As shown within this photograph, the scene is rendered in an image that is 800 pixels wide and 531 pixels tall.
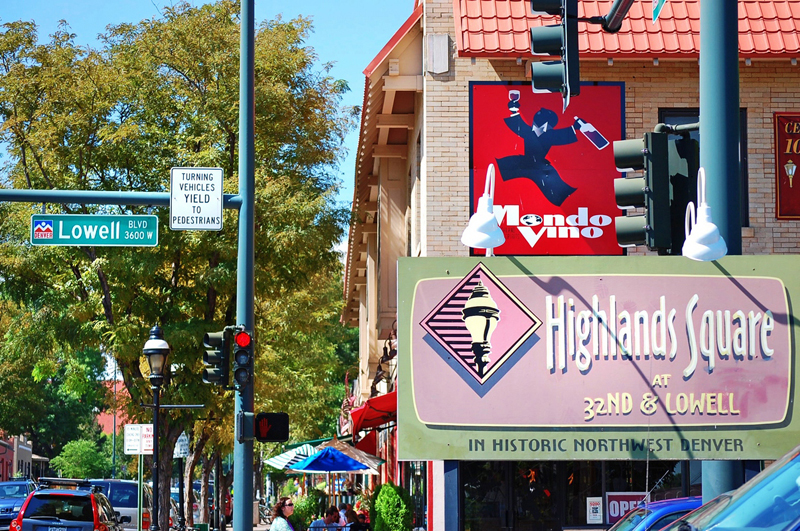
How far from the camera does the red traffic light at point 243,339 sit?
13.6 metres

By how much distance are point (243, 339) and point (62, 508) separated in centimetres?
905

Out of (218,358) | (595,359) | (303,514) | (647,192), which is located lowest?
(303,514)

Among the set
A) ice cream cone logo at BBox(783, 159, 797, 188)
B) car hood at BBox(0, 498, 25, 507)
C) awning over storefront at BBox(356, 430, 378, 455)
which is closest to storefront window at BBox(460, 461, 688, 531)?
ice cream cone logo at BBox(783, 159, 797, 188)

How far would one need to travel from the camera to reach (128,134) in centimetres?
2092

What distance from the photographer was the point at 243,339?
13.6 meters

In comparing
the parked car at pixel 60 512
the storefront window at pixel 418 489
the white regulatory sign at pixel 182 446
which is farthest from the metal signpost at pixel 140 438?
the storefront window at pixel 418 489

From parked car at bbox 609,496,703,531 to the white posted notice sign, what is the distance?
1172cm

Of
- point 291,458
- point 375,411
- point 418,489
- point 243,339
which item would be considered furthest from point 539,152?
point 291,458

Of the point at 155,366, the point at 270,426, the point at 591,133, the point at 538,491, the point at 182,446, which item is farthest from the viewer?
the point at 182,446

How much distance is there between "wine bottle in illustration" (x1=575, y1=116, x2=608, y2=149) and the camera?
15.8 metres

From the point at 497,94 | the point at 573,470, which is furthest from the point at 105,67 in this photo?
the point at 573,470

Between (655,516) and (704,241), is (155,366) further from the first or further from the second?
(704,241)

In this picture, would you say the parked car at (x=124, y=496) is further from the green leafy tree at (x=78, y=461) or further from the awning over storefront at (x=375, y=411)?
the green leafy tree at (x=78, y=461)

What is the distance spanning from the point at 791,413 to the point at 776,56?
9601mm
